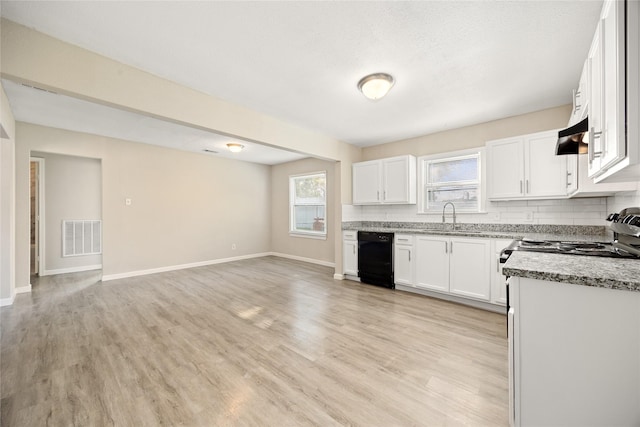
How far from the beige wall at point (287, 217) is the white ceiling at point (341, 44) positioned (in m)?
3.00

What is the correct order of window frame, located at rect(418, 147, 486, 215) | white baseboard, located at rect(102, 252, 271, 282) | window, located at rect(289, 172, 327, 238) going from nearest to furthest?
window frame, located at rect(418, 147, 486, 215) → white baseboard, located at rect(102, 252, 271, 282) → window, located at rect(289, 172, 327, 238)

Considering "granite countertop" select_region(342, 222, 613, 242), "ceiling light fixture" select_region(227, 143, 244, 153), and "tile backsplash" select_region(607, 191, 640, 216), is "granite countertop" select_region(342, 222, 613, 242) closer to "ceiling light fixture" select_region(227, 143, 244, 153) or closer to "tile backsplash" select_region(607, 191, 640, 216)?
"tile backsplash" select_region(607, 191, 640, 216)

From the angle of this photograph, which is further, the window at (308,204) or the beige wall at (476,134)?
the window at (308,204)

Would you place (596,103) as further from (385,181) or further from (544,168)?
(385,181)

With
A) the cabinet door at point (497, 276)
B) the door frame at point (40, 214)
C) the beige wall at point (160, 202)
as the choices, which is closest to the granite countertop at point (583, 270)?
the cabinet door at point (497, 276)

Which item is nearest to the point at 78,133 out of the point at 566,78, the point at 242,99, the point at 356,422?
the point at 242,99

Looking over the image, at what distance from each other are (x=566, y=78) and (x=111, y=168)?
6.57m

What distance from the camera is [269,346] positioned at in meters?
2.37

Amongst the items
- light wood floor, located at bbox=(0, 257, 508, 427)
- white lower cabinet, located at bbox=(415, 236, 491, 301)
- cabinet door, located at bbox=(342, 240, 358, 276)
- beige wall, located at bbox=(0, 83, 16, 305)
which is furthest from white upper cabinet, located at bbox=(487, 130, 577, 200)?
beige wall, located at bbox=(0, 83, 16, 305)

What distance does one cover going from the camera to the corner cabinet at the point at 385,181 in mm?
4336

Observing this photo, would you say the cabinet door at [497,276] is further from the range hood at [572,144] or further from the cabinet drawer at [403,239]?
the range hood at [572,144]

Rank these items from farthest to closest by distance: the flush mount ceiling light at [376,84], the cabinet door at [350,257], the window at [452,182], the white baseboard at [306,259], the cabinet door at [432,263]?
the white baseboard at [306,259] → the cabinet door at [350,257] → the window at [452,182] → the cabinet door at [432,263] → the flush mount ceiling light at [376,84]

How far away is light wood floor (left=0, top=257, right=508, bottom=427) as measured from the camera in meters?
1.59

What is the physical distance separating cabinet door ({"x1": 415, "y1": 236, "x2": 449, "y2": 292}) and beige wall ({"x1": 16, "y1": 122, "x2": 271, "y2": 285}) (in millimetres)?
4553
